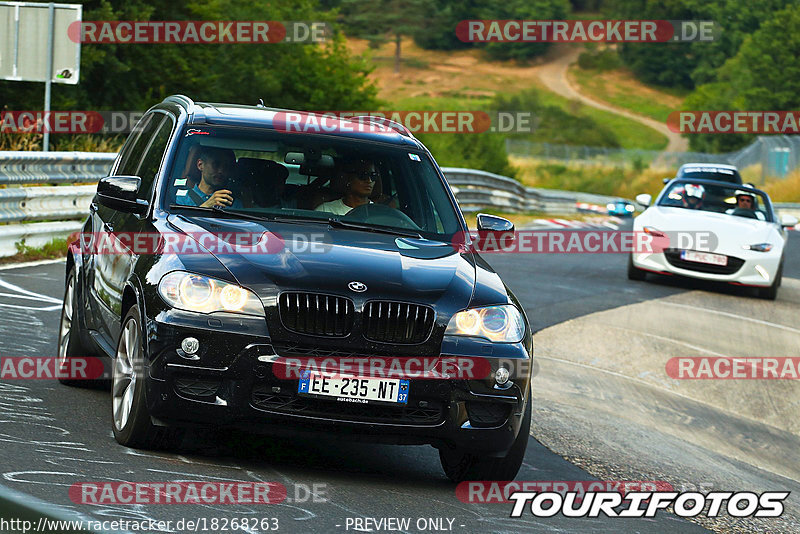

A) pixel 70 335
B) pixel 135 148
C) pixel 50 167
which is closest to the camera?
pixel 70 335

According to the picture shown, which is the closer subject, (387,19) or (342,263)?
(342,263)

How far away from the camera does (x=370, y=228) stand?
6.79 metres

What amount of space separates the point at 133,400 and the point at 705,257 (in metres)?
12.4

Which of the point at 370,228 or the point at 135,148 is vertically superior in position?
the point at 135,148

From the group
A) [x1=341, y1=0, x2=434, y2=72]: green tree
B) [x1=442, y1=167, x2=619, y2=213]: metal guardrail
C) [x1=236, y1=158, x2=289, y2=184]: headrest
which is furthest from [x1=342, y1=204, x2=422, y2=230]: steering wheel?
[x1=341, y1=0, x2=434, y2=72]: green tree

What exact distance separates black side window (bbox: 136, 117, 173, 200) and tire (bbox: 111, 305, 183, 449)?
0.96 m

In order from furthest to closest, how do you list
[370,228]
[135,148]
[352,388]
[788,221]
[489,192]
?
[489,192] → [788,221] → [135,148] → [370,228] → [352,388]

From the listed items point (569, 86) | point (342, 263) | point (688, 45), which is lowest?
point (569, 86)

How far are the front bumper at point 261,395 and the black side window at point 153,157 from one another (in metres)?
1.44

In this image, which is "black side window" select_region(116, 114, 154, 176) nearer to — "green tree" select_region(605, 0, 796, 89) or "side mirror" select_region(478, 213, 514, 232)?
"side mirror" select_region(478, 213, 514, 232)

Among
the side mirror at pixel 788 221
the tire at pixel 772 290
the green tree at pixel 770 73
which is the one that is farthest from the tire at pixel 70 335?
the green tree at pixel 770 73

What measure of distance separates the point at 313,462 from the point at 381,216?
1.44 meters

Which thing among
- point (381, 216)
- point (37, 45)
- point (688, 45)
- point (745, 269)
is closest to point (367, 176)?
point (381, 216)

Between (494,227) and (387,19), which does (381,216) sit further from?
(387,19)
